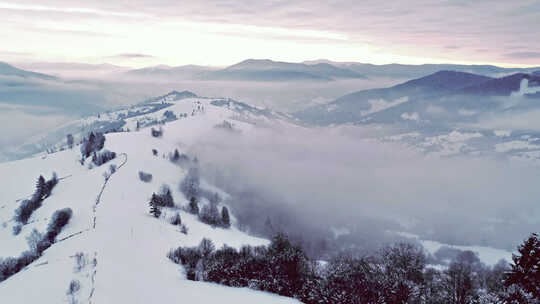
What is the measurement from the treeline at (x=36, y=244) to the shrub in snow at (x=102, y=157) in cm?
7981

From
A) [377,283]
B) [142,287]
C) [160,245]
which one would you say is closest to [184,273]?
[142,287]

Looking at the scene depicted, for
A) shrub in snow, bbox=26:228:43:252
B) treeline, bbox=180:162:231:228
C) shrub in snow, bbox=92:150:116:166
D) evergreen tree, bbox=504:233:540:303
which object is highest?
evergreen tree, bbox=504:233:540:303

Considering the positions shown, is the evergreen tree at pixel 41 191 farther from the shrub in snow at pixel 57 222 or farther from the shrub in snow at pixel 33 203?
the shrub in snow at pixel 57 222

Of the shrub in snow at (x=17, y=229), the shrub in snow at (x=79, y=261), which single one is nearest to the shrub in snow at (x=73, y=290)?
the shrub in snow at (x=79, y=261)

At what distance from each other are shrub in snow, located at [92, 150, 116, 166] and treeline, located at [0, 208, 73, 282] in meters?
79.8

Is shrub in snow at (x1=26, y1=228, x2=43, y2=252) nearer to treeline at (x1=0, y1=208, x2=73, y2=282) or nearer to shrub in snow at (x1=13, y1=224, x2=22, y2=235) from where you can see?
treeline at (x1=0, y1=208, x2=73, y2=282)

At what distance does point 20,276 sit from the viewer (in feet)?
167

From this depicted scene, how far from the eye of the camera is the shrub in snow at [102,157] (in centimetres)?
16862

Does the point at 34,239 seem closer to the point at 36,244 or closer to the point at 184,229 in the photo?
the point at 36,244

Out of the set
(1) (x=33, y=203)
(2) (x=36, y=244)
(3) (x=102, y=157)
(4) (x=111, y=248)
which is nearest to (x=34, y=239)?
(2) (x=36, y=244)

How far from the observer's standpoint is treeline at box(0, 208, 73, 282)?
69500mm

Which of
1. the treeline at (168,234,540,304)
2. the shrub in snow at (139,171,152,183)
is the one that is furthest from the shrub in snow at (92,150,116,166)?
the treeline at (168,234,540,304)

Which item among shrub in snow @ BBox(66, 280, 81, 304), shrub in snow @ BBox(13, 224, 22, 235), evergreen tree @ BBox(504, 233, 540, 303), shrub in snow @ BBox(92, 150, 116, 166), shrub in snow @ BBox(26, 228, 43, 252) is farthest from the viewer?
shrub in snow @ BBox(92, 150, 116, 166)

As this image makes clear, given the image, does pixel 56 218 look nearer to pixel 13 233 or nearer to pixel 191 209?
pixel 13 233
